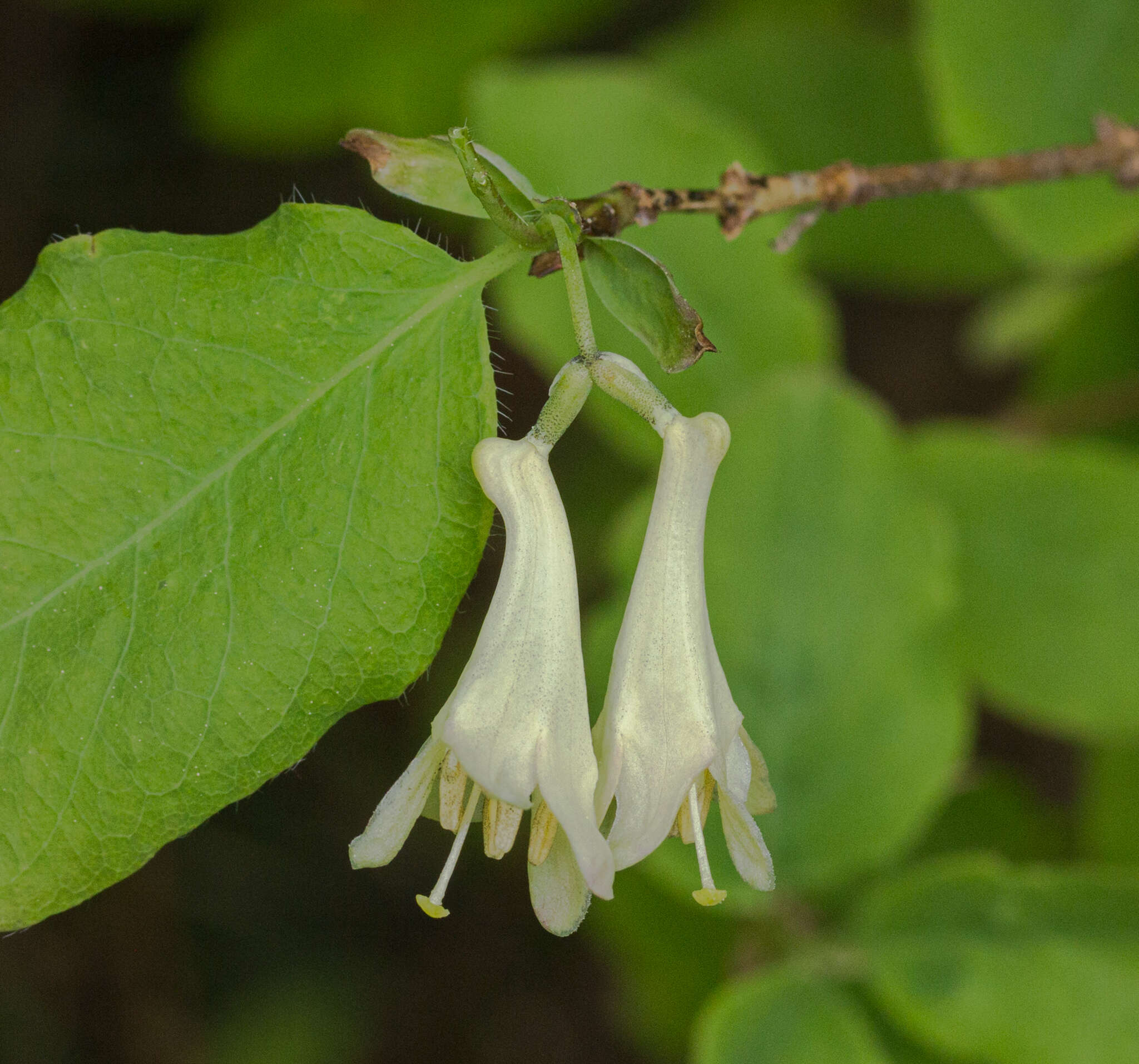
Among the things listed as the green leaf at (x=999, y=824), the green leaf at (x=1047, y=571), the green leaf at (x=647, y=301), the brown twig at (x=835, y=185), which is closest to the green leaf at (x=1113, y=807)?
the green leaf at (x=999, y=824)

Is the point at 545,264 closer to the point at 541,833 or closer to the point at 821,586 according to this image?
the point at 541,833

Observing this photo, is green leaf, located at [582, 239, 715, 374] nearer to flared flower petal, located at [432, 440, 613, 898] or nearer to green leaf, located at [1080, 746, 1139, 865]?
flared flower petal, located at [432, 440, 613, 898]

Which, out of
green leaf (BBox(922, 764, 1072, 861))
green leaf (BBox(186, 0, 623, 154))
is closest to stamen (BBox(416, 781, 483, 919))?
green leaf (BBox(922, 764, 1072, 861))

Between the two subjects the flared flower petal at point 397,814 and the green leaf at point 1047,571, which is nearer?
the flared flower petal at point 397,814

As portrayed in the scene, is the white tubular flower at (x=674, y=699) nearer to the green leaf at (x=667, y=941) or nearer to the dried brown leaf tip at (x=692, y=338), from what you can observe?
the dried brown leaf tip at (x=692, y=338)

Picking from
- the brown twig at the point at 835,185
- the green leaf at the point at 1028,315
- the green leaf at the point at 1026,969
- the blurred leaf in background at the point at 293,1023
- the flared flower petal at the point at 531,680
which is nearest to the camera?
the flared flower petal at the point at 531,680

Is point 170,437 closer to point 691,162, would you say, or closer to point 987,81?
point 691,162
